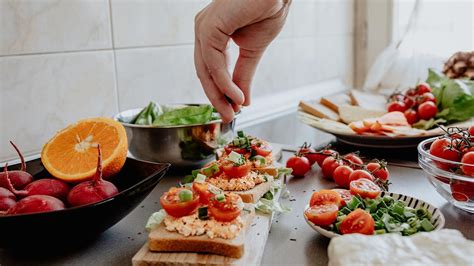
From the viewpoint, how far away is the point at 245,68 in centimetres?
108

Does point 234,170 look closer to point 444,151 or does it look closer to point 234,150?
point 234,150

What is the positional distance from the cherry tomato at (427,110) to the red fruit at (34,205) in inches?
44.3

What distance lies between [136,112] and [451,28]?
177cm

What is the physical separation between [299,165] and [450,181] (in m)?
0.34

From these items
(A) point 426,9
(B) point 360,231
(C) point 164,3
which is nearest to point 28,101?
(C) point 164,3

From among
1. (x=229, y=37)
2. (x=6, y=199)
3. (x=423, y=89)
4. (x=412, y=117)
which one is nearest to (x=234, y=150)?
(x=229, y=37)

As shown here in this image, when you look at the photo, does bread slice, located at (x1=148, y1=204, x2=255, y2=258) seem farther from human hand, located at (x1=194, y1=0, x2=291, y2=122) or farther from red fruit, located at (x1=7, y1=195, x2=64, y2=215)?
human hand, located at (x1=194, y1=0, x2=291, y2=122)

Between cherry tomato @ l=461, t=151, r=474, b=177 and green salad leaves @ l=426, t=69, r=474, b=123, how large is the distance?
623 mm

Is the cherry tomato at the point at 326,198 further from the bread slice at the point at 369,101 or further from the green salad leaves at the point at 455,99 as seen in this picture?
the bread slice at the point at 369,101

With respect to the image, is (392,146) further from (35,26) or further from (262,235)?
(35,26)

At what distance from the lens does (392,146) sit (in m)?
1.26

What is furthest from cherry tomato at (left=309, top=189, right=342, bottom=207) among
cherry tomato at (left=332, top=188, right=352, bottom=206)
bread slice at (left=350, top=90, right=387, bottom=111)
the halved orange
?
bread slice at (left=350, top=90, right=387, bottom=111)

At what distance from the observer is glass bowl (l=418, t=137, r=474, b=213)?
0.86m

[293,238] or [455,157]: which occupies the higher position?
[455,157]
